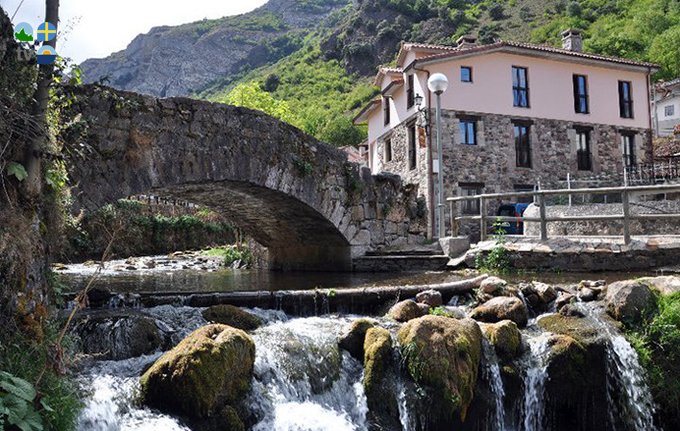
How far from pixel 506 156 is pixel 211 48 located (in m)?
112

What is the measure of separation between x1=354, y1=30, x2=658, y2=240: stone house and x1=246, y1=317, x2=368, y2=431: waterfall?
1424 cm

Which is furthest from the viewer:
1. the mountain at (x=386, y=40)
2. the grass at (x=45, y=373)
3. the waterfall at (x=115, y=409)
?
the mountain at (x=386, y=40)

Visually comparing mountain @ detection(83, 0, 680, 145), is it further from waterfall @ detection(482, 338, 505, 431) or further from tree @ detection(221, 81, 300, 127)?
waterfall @ detection(482, 338, 505, 431)

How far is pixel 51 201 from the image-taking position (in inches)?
173

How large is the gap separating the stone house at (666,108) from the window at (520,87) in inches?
1125

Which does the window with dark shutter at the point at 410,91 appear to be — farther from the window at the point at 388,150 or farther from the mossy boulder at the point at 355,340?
the mossy boulder at the point at 355,340

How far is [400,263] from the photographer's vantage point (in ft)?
39.2

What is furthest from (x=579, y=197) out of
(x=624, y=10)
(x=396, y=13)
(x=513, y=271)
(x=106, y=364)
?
(x=396, y=13)

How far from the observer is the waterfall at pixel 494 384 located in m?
5.21

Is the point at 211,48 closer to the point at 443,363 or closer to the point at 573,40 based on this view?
the point at 573,40

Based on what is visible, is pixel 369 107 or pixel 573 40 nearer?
pixel 573 40

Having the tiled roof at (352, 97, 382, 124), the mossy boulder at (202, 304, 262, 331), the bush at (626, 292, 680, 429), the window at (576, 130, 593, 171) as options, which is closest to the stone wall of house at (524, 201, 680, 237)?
the bush at (626, 292, 680, 429)

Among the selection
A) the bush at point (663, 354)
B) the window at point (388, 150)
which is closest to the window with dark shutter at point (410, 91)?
the window at point (388, 150)

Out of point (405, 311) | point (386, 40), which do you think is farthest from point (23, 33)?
point (386, 40)
